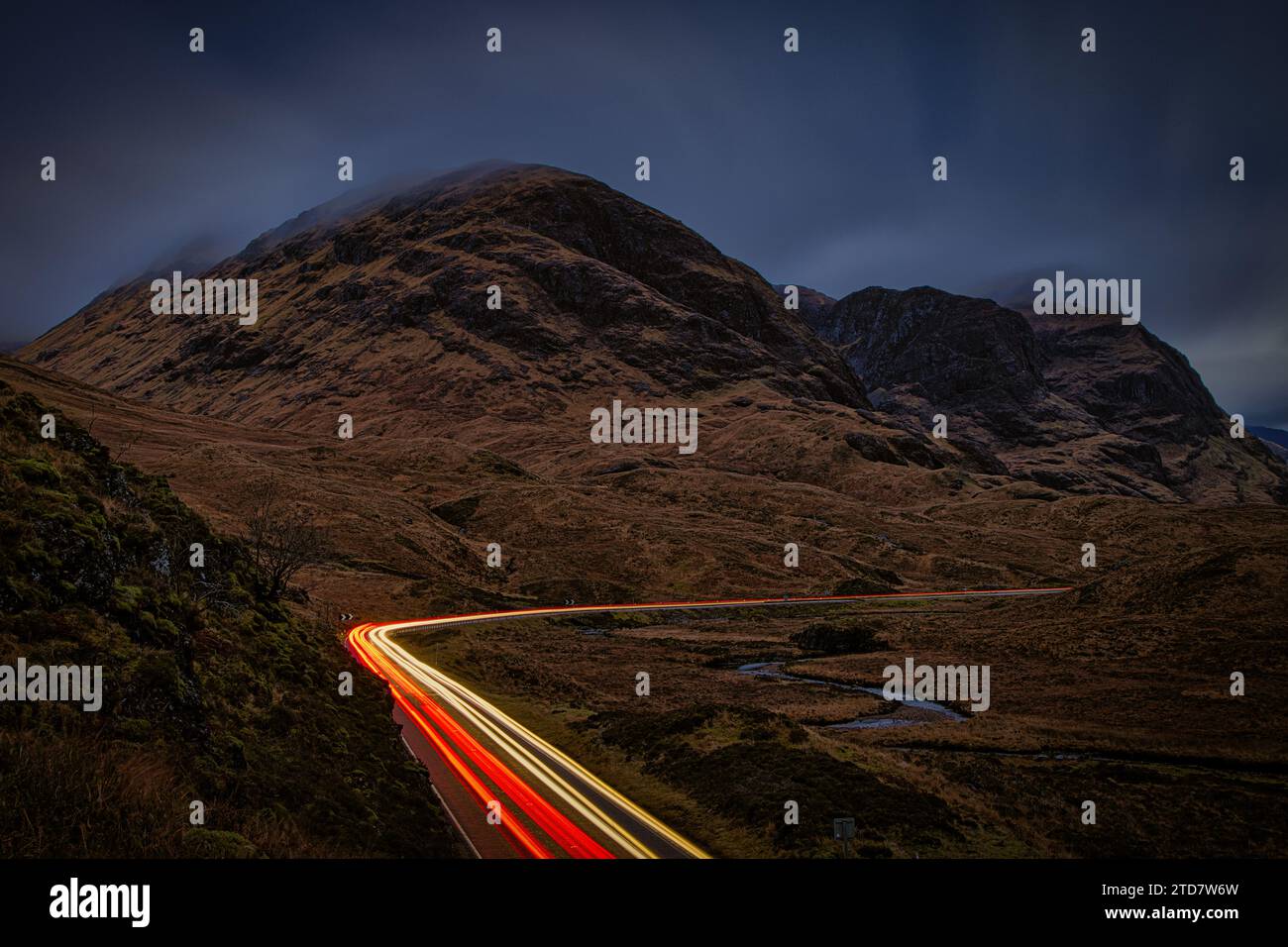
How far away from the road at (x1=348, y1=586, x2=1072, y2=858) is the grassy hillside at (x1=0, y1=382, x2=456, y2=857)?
2.05 metres

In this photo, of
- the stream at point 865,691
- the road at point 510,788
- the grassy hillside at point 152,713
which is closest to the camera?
the grassy hillside at point 152,713

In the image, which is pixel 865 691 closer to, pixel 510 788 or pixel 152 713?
pixel 510 788

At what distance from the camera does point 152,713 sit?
14.0 metres

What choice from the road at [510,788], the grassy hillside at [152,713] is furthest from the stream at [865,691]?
the grassy hillside at [152,713]

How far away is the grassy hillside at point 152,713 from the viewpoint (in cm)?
1038

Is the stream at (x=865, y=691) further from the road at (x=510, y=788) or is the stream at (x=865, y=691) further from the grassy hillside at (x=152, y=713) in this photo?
the grassy hillside at (x=152, y=713)

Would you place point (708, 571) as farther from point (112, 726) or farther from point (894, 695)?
point (112, 726)

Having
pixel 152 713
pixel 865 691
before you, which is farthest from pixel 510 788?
pixel 865 691

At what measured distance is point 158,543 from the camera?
2098 cm

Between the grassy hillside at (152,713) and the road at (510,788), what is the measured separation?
80.7 inches

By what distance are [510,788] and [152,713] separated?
1521 cm

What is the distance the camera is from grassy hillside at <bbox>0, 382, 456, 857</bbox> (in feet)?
34.0

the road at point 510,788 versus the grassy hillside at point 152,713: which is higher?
the grassy hillside at point 152,713
